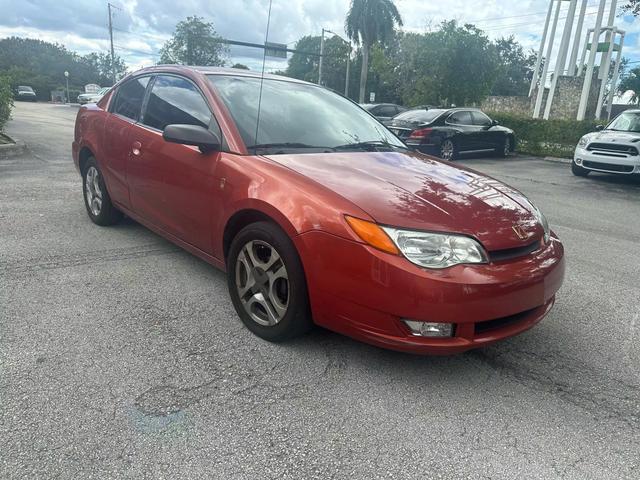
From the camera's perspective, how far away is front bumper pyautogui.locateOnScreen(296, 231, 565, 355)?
7.79 ft

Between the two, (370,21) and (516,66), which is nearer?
(370,21)

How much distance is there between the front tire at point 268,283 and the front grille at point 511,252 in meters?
0.98

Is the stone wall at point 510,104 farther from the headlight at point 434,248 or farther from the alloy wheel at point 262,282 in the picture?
the headlight at point 434,248

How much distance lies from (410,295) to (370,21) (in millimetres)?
41426

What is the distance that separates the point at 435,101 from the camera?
2589 cm

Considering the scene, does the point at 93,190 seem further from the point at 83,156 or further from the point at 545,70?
the point at 545,70

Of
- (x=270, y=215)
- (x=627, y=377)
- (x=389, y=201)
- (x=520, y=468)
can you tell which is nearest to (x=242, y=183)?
(x=270, y=215)

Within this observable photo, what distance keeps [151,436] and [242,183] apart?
58.9 inches

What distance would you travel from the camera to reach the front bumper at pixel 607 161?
10070 millimetres

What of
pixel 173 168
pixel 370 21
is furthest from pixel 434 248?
pixel 370 21

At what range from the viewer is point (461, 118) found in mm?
13469

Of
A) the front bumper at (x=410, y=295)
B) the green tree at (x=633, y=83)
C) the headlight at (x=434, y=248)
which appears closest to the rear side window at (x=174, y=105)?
the front bumper at (x=410, y=295)

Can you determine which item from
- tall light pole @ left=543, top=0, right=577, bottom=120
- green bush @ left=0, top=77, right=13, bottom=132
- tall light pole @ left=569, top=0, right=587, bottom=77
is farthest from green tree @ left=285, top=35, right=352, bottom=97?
green bush @ left=0, top=77, right=13, bottom=132

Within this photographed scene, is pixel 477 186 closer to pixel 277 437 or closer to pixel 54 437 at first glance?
pixel 277 437
